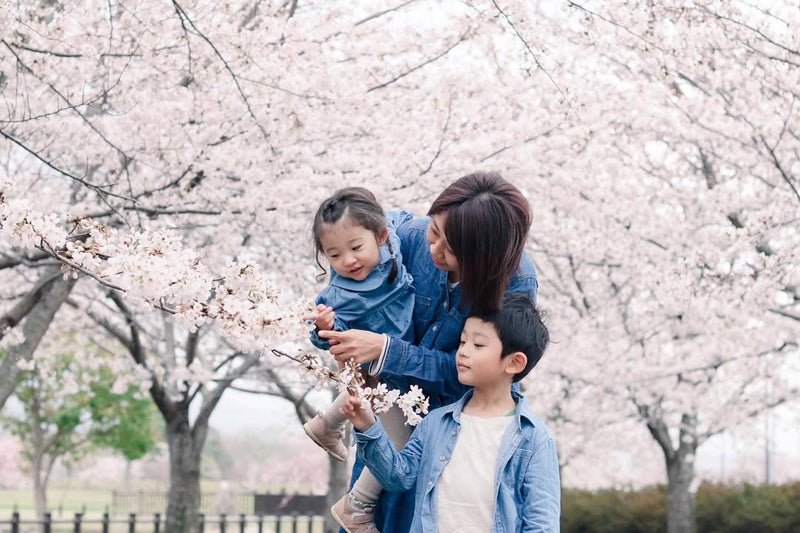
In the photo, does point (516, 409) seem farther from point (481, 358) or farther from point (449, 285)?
point (449, 285)

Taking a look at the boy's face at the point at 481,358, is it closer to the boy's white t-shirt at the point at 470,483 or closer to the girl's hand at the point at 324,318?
the boy's white t-shirt at the point at 470,483

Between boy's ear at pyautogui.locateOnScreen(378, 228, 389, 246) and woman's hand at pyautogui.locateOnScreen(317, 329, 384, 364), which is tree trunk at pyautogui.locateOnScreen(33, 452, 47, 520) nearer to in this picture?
boy's ear at pyautogui.locateOnScreen(378, 228, 389, 246)

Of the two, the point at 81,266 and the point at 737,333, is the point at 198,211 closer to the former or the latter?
the point at 81,266

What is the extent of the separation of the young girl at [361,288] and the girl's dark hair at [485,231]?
0.71ft

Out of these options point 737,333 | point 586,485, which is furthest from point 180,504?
point 586,485

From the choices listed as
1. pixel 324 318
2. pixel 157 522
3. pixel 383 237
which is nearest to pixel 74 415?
pixel 157 522

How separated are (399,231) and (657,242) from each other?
739cm

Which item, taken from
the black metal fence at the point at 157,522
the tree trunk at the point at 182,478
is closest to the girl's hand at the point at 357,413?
the tree trunk at the point at 182,478

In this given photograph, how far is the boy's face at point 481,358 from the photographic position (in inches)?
92.6

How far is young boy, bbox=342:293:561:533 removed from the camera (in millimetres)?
2248

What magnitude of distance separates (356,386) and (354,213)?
1.67ft

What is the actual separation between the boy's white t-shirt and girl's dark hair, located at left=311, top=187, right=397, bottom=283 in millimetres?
452

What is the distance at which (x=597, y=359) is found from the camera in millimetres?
10078

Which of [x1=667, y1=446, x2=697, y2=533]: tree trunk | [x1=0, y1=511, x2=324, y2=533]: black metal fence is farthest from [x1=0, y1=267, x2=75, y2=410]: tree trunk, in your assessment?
[x1=667, y1=446, x2=697, y2=533]: tree trunk
